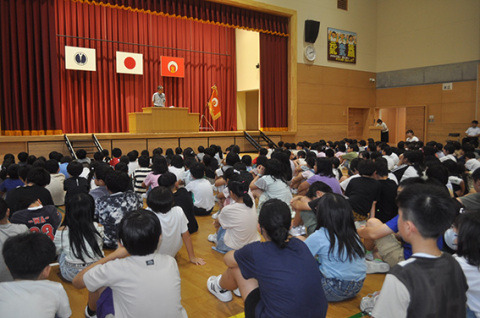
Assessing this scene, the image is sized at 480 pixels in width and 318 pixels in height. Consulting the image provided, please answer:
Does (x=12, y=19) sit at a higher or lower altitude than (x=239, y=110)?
higher

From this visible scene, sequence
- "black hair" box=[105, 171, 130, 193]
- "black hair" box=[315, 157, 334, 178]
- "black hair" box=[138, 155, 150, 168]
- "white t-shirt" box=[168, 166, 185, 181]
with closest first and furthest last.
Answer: "black hair" box=[105, 171, 130, 193] < "black hair" box=[315, 157, 334, 178] < "white t-shirt" box=[168, 166, 185, 181] < "black hair" box=[138, 155, 150, 168]

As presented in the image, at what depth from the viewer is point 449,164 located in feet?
13.6

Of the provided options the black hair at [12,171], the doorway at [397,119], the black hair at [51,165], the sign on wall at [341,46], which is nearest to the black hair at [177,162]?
the black hair at [51,165]

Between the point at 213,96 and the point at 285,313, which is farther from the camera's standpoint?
the point at 213,96

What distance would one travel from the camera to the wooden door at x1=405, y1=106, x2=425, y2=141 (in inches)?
551

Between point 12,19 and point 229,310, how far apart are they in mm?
9450

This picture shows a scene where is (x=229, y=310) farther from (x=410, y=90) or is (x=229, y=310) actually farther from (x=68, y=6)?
(x=410, y=90)

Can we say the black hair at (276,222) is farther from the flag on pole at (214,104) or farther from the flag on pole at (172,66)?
the flag on pole at (214,104)

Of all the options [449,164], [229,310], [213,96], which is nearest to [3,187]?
[229,310]

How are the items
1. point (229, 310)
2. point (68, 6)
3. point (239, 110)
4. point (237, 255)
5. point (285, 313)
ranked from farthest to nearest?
point (239, 110) < point (68, 6) < point (229, 310) < point (237, 255) < point (285, 313)

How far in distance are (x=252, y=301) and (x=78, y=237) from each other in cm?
134

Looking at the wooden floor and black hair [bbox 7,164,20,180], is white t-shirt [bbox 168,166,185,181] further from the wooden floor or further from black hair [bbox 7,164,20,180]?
black hair [bbox 7,164,20,180]

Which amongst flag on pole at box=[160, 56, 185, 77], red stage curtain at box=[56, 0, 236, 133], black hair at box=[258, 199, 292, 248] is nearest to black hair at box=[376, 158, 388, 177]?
black hair at box=[258, 199, 292, 248]

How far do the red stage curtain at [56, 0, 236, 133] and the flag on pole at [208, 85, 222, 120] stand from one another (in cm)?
28
